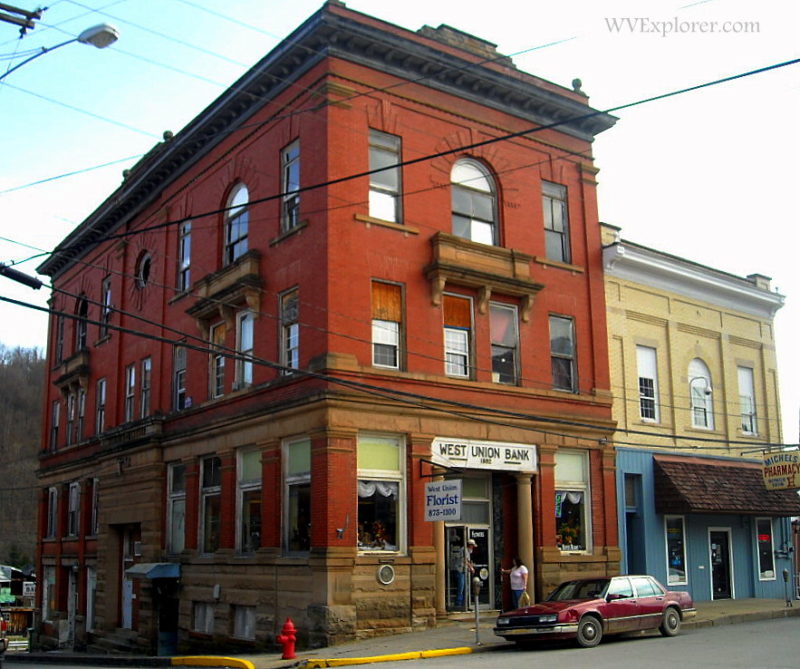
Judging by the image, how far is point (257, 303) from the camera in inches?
1000

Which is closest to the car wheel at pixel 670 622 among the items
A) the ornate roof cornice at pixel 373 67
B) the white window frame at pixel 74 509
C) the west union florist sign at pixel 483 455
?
the west union florist sign at pixel 483 455

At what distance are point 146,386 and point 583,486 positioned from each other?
Result: 15359 millimetres

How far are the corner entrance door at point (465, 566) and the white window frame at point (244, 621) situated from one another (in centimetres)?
501

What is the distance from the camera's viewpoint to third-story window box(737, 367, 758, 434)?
33.4 metres

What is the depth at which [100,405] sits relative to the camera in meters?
37.1

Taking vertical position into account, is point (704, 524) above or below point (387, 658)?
above

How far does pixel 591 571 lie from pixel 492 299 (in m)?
8.01

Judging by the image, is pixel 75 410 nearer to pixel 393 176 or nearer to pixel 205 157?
pixel 205 157

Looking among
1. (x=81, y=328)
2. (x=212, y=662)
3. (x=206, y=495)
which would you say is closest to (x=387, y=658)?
(x=212, y=662)

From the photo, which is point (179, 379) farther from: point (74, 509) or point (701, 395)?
point (701, 395)

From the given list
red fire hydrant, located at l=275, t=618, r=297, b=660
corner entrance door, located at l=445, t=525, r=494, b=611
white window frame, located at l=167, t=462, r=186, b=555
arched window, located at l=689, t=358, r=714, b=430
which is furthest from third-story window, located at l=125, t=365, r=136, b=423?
arched window, located at l=689, t=358, r=714, b=430

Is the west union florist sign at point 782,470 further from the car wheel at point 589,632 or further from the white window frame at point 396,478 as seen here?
the white window frame at point 396,478

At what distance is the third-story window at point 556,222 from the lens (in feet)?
91.3

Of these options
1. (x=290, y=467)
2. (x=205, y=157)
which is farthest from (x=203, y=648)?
(x=205, y=157)
